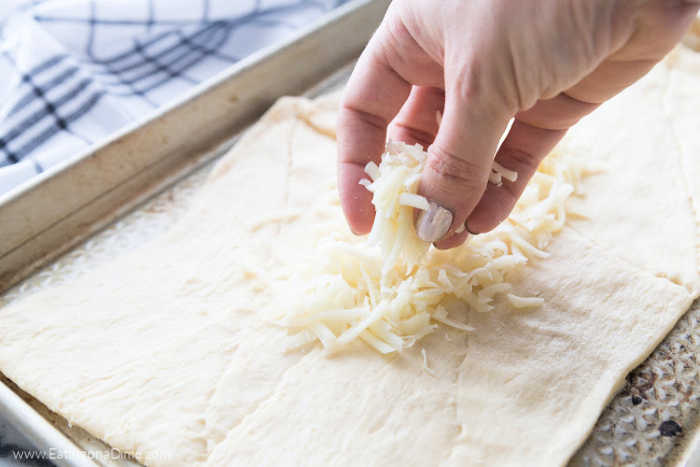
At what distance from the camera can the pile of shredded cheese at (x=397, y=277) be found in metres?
1.19

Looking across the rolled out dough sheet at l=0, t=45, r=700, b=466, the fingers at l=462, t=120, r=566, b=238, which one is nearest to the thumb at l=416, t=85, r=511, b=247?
the fingers at l=462, t=120, r=566, b=238

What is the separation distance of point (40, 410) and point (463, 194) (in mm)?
953

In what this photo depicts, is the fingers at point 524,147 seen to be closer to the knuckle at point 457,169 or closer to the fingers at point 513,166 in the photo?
the fingers at point 513,166

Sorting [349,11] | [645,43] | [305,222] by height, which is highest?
[645,43]

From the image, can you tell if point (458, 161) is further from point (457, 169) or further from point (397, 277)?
point (397, 277)

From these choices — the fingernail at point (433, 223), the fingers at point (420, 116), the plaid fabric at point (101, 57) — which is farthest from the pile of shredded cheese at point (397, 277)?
the plaid fabric at point (101, 57)

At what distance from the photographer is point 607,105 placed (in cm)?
181

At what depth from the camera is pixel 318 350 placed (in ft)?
4.07

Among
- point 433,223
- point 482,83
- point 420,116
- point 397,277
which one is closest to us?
point 482,83

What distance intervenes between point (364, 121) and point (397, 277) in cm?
37

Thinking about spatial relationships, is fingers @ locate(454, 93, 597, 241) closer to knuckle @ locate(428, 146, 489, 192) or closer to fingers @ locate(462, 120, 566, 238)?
fingers @ locate(462, 120, 566, 238)

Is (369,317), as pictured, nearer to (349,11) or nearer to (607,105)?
(607,105)

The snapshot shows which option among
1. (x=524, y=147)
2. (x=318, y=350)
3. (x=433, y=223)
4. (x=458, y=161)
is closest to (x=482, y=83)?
(x=458, y=161)

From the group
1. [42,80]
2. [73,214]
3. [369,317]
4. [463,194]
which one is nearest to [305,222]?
[369,317]
